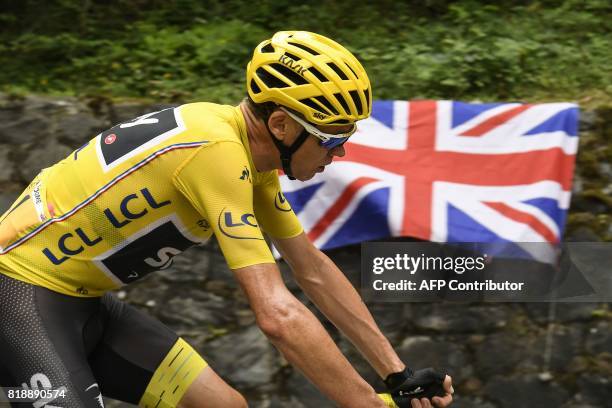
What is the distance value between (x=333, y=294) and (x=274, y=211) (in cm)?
39

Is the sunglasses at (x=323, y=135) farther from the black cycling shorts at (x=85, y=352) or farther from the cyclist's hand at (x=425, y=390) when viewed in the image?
the black cycling shorts at (x=85, y=352)

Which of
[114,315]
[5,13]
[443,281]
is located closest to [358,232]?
[443,281]

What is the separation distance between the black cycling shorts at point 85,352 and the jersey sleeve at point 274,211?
578 mm

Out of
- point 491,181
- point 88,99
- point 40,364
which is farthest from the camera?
point 88,99

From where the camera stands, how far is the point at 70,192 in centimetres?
341

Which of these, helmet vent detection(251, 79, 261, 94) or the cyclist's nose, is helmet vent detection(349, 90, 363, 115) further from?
helmet vent detection(251, 79, 261, 94)

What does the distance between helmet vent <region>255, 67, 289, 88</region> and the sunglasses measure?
0.08 m

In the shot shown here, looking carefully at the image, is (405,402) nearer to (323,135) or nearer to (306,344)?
(306,344)

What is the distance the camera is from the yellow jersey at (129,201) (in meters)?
3.18

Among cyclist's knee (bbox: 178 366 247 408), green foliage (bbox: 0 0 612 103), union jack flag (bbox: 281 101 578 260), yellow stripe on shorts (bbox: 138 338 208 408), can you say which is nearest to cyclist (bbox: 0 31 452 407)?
yellow stripe on shorts (bbox: 138 338 208 408)

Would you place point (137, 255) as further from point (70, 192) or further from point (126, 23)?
point (126, 23)

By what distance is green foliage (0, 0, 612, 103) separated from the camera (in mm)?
6715

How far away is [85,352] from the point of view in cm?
354

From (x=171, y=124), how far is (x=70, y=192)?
0.43 metres
